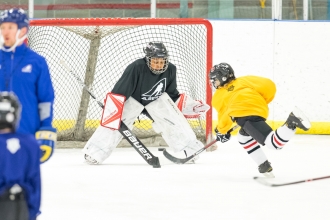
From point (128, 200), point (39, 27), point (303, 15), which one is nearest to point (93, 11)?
point (39, 27)

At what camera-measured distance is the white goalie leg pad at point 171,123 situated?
17.0 ft

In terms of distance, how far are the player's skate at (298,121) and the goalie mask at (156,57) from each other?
125 cm

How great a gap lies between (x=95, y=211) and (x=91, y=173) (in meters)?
1.39

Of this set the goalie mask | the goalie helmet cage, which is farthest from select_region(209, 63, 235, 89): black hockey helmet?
the goalie helmet cage

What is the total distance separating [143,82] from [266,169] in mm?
1151

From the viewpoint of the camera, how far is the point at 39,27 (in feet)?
20.7

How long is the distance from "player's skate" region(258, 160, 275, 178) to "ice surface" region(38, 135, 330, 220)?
0.08 meters

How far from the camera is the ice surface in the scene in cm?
311

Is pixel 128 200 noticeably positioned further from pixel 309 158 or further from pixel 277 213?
pixel 309 158

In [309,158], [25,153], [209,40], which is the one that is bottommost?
[309,158]

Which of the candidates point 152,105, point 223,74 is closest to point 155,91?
point 152,105

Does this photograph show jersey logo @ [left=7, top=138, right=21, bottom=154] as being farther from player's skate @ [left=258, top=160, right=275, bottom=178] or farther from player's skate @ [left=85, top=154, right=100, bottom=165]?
player's skate @ [left=85, top=154, right=100, bottom=165]

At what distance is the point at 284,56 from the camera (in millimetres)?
7129

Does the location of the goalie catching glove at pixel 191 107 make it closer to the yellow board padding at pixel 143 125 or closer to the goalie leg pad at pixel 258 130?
the yellow board padding at pixel 143 125
